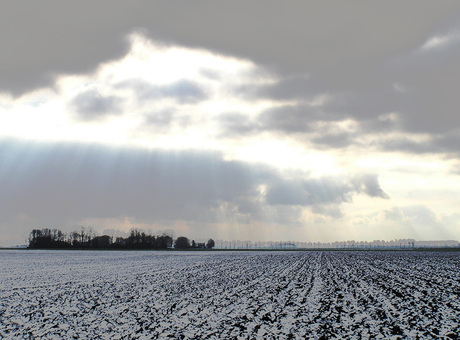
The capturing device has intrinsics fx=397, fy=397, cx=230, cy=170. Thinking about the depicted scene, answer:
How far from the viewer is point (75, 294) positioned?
89.1 feet

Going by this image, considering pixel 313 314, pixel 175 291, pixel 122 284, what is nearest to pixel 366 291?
pixel 313 314

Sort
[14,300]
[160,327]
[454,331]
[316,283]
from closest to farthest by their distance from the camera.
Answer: [454,331] < [160,327] < [14,300] < [316,283]

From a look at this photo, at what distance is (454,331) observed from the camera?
15695mm

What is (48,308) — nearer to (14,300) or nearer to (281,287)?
(14,300)

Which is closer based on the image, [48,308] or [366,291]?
[48,308]

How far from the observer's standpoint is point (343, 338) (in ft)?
48.2

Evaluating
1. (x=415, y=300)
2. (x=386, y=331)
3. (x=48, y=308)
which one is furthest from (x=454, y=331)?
(x=48, y=308)

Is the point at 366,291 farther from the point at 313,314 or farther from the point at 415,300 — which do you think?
the point at 313,314

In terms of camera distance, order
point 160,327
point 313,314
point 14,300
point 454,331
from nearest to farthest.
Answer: point 454,331, point 160,327, point 313,314, point 14,300

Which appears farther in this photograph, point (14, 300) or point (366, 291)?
point (366, 291)

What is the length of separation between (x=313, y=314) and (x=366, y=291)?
9.58 m

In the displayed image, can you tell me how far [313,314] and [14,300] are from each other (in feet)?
60.4

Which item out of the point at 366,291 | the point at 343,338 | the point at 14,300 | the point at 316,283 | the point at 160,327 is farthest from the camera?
the point at 316,283

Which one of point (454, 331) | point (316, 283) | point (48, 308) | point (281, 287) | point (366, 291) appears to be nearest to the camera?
point (454, 331)
